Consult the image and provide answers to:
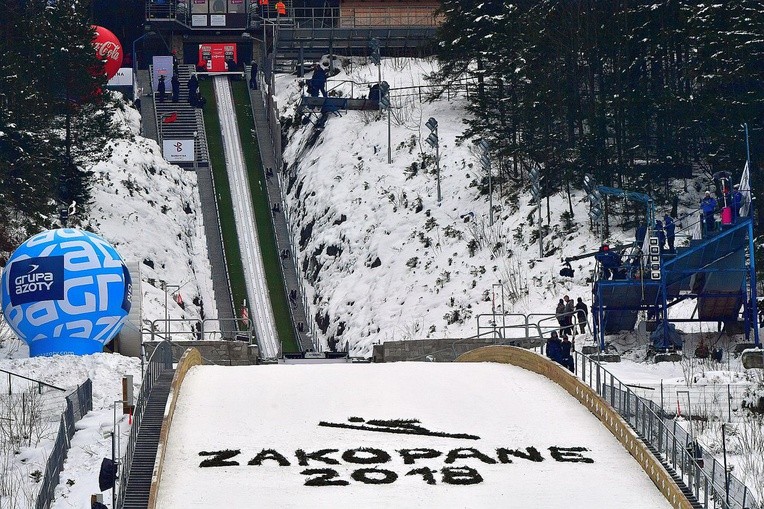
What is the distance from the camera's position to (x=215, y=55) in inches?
3189

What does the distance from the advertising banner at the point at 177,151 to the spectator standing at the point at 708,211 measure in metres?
28.9

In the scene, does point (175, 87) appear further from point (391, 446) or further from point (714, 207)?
point (391, 446)

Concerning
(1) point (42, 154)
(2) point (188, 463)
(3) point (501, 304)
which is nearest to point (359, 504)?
(2) point (188, 463)

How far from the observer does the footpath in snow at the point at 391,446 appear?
26.3 m

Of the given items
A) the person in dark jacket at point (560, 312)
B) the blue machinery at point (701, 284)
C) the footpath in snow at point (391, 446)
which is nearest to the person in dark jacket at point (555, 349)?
the footpath in snow at point (391, 446)

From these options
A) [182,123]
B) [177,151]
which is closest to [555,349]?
[177,151]

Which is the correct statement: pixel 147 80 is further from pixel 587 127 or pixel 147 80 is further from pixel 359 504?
pixel 359 504

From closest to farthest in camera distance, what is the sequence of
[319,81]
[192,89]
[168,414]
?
[168,414]
[319,81]
[192,89]

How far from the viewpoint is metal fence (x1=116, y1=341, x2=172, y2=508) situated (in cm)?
2619

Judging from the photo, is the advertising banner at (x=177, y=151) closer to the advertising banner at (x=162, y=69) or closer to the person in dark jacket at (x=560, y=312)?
the advertising banner at (x=162, y=69)

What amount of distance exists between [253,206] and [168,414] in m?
36.5

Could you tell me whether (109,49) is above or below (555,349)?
above

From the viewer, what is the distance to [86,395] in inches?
1388

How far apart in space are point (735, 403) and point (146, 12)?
5167 cm
